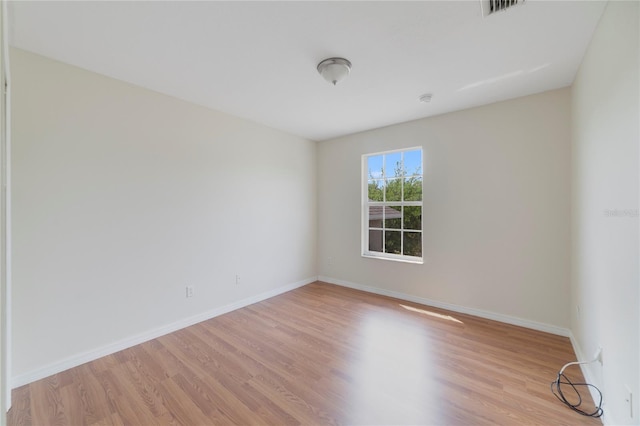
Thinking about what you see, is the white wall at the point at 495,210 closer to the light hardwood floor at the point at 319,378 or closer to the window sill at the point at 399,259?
the window sill at the point at 399,259

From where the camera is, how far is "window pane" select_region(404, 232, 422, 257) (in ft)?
12.4

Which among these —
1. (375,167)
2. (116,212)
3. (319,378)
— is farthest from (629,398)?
(116,212)

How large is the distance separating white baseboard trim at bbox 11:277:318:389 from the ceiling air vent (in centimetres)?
372

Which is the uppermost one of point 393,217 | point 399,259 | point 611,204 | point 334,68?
point 334,68

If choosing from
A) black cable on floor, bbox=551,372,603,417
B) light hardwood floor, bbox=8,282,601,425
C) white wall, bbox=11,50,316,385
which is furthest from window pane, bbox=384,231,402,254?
black cable on floor, bbox=551,372,603,417

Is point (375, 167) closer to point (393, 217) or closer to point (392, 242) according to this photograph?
point (393, 217)

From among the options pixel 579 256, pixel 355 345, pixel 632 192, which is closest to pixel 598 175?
pixel 632 192

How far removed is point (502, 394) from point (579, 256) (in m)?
1.41

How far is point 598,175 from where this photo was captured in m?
1.78

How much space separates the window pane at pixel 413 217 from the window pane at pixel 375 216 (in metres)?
0.43

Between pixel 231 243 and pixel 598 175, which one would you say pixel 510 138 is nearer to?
pixel 598 175

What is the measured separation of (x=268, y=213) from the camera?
3.98 metres

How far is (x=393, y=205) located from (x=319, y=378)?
2.66 metres

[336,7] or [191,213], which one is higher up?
[336,7]
